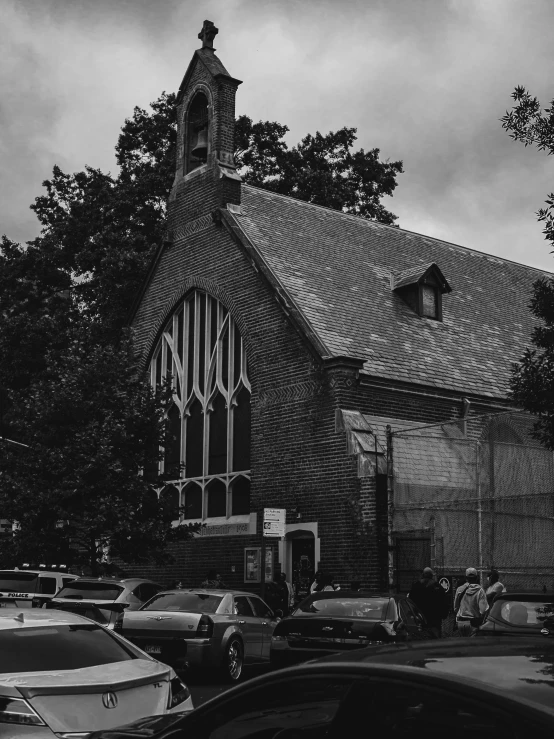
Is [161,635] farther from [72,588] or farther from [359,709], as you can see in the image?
[359,709]

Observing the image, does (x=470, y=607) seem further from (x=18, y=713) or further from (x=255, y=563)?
(x=18, y=713)

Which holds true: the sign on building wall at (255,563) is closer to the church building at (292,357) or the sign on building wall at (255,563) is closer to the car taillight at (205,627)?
the church building at (292,357)

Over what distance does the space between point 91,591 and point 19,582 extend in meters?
2.35

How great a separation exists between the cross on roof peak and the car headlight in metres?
26.8

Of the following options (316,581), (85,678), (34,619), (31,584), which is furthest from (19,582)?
(85,678)

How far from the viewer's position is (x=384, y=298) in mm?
27719

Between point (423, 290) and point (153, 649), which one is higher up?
point (423, 290)

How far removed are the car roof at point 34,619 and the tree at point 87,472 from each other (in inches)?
616

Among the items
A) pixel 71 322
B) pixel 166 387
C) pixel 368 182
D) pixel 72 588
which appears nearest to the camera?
pixel 72 588

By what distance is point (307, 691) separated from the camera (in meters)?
3.71

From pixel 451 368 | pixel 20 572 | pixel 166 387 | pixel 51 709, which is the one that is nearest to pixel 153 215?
pixel 166 387

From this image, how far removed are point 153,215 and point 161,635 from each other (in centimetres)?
2532

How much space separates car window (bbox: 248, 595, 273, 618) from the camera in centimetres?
1659

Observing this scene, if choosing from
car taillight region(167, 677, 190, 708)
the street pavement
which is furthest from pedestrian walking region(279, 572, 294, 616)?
car taillight region(167, 677, 190, 708)
